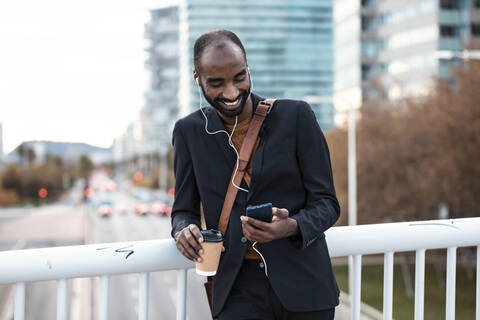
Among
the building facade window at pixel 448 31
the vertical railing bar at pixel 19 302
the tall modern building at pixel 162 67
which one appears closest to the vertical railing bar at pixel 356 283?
the vertical railing bar at pixel 19 302

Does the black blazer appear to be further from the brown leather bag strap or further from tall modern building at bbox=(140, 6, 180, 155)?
tall modern building at bbox=(140, 6, 180, 155)

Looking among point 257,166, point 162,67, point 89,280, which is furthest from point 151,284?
point 162,67

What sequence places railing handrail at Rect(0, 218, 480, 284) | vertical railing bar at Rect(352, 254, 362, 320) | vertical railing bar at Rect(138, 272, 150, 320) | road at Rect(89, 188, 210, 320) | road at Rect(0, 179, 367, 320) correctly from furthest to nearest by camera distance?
road at Rect(0, 179, 367, 320)
road at Rect(89, 188, 210, 320)
vertical railing bar at Rect(352, 254, 362, 320)
vertical railing bar at Rect(138, 272, 150, 320)
railing handrail at Rect(0, 218, 480, 284)

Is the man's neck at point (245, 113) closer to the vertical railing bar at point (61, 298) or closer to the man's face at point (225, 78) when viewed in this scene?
the man's face at point (225, 78)

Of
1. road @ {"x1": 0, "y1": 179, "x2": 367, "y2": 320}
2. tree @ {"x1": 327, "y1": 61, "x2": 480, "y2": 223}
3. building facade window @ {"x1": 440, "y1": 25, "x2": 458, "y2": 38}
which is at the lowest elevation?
road @ {"x1": 0, "y1": 179, "x2": 367, "y2": 320}

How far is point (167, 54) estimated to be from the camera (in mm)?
163875

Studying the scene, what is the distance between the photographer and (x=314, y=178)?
85.0 inches

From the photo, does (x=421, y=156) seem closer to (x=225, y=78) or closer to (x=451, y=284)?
(x=451, y=284)

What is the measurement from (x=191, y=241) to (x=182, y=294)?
1.80 feet

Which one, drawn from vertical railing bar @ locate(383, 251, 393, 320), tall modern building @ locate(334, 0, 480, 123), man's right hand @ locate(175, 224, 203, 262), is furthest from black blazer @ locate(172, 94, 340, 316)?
tall modern building @ locate(334, 0, 480, 123)

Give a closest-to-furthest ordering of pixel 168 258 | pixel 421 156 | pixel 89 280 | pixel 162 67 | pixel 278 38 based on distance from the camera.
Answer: pixel 168 258 < pixel 421 156 < pixel 89 280 < pixel 278 38 < pixel 162 67

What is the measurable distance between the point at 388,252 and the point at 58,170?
92.9 meters

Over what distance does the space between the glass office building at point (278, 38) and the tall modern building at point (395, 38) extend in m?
37.2

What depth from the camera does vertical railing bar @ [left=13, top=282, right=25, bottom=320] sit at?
92.1 inches
